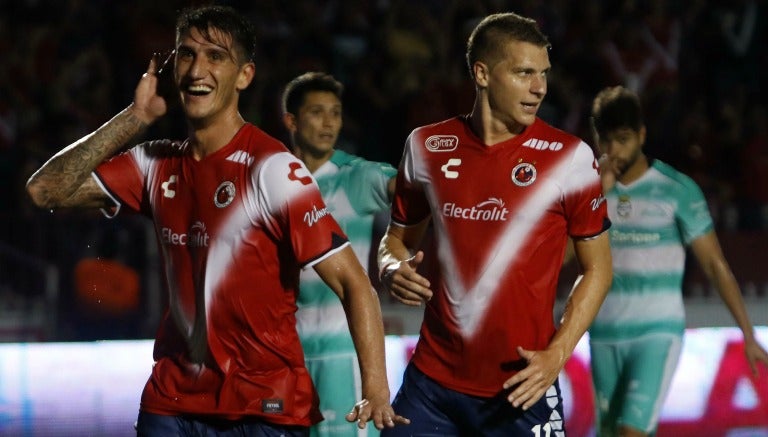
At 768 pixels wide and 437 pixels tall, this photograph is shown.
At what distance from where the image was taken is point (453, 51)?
14.5 meters

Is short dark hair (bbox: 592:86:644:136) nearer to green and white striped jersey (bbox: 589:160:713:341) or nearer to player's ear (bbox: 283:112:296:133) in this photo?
green and white striped jersey (bbox: 589:160:713:341)

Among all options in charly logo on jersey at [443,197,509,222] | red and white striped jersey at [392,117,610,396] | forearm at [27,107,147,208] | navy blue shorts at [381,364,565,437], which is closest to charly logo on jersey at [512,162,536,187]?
red and white striped jersey at [392,117,610,396]

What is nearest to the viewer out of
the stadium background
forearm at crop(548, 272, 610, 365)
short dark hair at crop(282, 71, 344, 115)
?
forearm at crop(548, 272, 610, 365)

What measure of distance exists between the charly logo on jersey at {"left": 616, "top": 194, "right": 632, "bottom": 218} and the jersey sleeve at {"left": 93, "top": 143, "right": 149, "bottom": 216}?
3856 mm

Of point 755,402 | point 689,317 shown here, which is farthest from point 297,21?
point 755,402

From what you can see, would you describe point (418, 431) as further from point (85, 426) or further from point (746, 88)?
point (746, 88)

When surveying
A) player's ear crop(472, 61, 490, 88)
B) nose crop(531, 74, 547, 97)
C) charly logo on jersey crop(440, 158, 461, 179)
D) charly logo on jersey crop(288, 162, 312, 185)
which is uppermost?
player's ear crop(472, 61, 490, 88)

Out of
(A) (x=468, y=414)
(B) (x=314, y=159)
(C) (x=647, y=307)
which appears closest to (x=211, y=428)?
(A) (x=468, y=414)

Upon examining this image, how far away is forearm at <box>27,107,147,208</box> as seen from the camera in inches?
214

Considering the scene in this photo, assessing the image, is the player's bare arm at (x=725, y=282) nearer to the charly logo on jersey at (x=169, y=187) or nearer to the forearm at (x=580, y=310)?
the forearm at (x=580, y=310)

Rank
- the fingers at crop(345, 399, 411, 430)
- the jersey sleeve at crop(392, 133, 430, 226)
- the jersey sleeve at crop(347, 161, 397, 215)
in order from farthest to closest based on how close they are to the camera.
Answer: the jersey sleeve at crop(347, 161, 397, 215) < the jersey sleeve at crop(392, 133, 430, 226) < the fingers at crop(345, 399, 411, 430)

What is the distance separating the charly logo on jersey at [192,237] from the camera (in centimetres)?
521

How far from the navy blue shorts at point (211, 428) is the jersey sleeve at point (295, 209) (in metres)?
0.62

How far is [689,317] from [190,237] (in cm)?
719
